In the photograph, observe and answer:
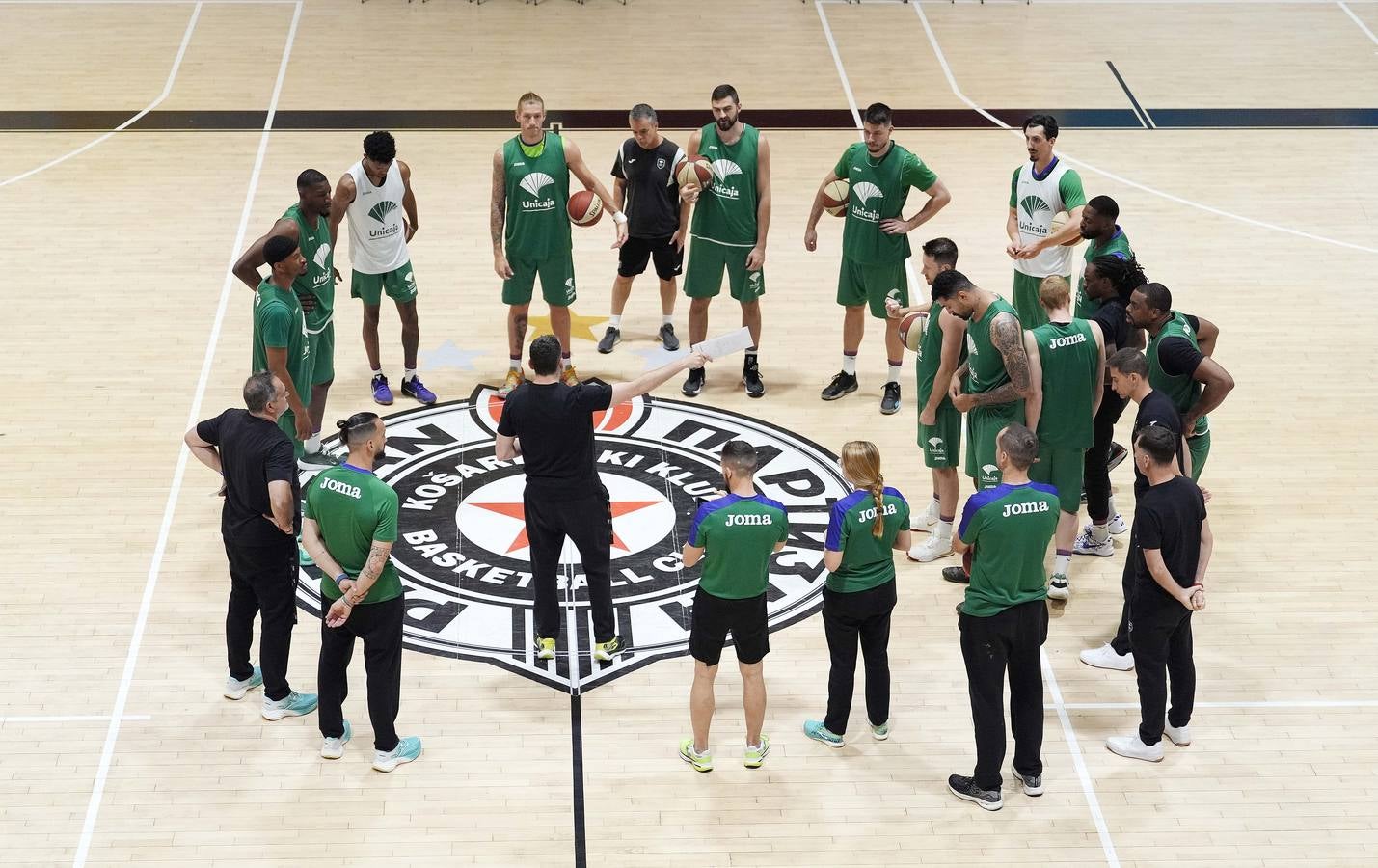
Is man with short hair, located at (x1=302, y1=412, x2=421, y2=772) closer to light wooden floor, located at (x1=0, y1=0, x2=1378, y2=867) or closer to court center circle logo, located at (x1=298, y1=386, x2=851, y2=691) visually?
light wooden floor, located at (x1=0, y1=0, x2=1378, y2=867)

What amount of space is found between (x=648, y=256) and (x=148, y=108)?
7.48m

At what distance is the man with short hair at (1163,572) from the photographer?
6.33m

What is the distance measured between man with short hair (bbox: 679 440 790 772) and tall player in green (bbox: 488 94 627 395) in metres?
3.36

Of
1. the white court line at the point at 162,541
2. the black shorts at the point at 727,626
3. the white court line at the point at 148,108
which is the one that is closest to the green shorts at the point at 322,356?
the white court line at the point at 162,541

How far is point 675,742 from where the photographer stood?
6.93 meters

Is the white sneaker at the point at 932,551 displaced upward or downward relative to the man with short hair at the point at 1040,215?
downward

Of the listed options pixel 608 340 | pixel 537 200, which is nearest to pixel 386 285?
pixel 537 200

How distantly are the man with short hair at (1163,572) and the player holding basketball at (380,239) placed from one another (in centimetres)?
543

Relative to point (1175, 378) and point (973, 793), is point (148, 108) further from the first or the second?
point (973, 793)

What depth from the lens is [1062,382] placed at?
7535mm

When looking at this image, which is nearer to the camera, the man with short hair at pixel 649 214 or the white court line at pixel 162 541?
the white court line at pixel 162 541

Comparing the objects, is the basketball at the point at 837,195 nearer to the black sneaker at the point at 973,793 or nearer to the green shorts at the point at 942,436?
the green shorts at the point at 942,436

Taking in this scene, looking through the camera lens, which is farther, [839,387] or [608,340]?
[608,340]

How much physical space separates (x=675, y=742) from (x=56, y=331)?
265 inches
